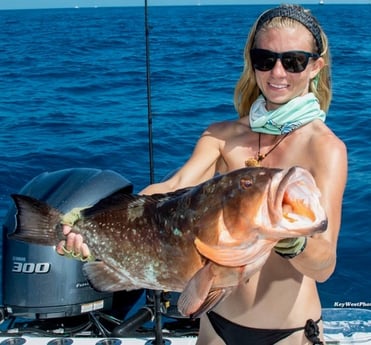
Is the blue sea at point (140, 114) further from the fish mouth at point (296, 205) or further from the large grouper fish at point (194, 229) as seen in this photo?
the fish mouth at point (296, 205)

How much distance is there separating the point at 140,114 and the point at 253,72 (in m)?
11.5

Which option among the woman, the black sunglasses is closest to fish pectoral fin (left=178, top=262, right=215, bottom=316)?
the woman

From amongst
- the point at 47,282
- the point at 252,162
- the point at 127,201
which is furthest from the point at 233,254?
the point at 47,282

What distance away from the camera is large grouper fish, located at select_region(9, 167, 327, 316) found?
205 centimetres

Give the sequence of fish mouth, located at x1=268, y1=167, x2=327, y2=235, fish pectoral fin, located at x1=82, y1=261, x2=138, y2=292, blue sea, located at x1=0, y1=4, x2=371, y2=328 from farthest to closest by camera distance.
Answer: blue sea, located at x1=0, y1=4, x2=371, y2=328, fish pectoral fin, located at x1=82, y1=261, x2=138, y2=292, fish mouth, located at x1=268, y1=167, x2=327, y2=235

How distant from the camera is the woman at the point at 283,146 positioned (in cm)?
280

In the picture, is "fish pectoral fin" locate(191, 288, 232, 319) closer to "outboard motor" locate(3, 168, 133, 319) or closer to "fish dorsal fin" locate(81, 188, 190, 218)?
"fish dorsal fin" locate(81, 188, 190, 218)

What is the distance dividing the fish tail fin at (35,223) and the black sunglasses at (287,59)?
108 centimetres

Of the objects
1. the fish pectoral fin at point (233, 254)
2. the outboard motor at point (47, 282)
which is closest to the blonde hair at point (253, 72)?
the fish pectoral fin at point (233, 254)

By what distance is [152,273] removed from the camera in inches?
98.1

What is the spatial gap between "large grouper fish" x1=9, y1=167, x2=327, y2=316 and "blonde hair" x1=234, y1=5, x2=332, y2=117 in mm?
891

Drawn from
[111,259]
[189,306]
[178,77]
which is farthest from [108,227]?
[178,77]

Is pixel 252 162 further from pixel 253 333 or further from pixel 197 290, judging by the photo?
pixel 197 290

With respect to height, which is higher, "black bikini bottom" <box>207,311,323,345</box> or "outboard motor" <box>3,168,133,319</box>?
"black bikini bottom" <box>207,311,323,345</box>
